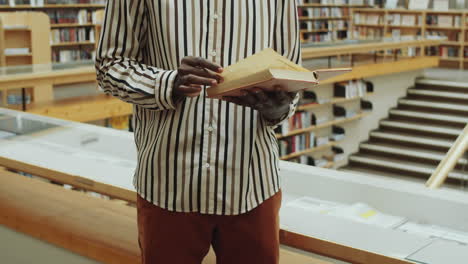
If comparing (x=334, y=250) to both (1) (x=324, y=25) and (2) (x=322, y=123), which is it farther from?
(1) (x=324, y=25)

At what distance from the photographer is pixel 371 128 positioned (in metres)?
11.4

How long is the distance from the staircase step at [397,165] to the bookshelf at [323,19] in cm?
573

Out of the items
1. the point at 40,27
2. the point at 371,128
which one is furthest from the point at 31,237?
the point at 371,128

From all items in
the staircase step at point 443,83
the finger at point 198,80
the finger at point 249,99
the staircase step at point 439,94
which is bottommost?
the staircase step at point 439,94

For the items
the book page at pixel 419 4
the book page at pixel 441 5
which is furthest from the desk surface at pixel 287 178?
the book page at pixel 441 5

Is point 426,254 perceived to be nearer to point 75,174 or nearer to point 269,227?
point 269,227

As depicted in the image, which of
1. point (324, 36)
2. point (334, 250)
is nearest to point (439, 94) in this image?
point (324, 36)

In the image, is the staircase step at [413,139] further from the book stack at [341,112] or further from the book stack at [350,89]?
the book stack at [350,89]

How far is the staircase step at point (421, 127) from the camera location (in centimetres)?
1039

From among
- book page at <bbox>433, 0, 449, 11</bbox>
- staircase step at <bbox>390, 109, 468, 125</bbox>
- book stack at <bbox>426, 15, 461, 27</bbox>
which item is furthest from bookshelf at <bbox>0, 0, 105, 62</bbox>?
book page at <bbox>433, 0, 449, 11</bbox>

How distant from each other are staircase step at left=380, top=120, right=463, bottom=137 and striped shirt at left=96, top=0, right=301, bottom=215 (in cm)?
954

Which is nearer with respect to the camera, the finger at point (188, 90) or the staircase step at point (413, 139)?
the finger at point (188, 90)

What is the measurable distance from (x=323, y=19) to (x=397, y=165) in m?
7.45

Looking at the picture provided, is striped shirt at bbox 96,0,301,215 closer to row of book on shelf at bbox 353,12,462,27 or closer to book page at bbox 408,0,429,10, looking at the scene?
book page at bbox 408,0,429,10
